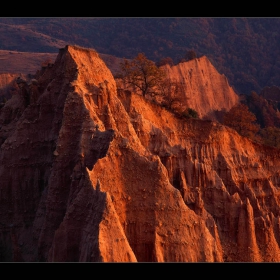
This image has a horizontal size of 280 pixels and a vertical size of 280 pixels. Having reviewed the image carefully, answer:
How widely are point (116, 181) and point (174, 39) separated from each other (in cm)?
14579

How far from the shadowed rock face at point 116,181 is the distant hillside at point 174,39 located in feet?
372

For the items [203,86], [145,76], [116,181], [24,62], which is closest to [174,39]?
[24,62]

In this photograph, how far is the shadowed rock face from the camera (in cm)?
2516

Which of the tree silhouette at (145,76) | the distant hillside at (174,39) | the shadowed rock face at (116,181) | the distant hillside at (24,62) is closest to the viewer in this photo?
the shadowed rock face at (116,181)

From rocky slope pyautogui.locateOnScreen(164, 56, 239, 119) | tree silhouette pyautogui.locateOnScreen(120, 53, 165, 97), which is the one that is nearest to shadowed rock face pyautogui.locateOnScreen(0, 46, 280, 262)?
tree silhouette pyautogui.locateOnScreen(120, 53, 165, 97)

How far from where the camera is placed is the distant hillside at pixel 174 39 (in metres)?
156

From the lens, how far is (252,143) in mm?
39062

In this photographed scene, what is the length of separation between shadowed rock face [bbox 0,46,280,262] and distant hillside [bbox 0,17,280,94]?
113349 mm

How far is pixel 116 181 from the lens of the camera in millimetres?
26094

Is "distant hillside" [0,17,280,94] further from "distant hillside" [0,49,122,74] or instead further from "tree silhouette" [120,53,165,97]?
"tree silhouette" [120,53,165,97]

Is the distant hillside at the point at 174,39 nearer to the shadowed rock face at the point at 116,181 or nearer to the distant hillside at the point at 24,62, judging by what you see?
the distant hillside at the point at 24,62

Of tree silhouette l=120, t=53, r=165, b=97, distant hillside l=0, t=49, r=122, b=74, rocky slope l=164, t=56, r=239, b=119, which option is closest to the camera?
tree silhouette l=120, t=53, r=165, b=97

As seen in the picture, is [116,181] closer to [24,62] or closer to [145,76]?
[145,76]

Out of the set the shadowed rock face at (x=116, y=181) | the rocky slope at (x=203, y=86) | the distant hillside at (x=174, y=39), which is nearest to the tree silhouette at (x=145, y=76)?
the shadowed rock face at (x=116, y=181)
